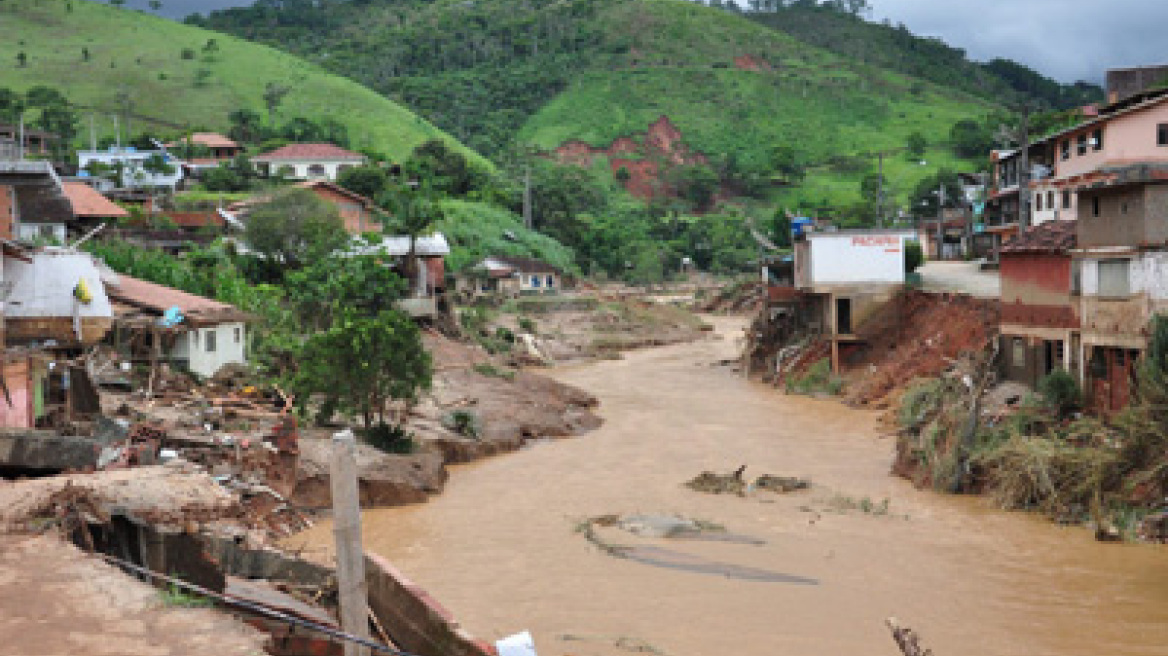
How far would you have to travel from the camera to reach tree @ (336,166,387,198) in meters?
77.1

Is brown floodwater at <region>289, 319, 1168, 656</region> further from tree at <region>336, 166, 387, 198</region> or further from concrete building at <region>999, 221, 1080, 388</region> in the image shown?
tree at <region>336, 166, 387, 198</region>

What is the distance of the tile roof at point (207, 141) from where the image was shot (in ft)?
307

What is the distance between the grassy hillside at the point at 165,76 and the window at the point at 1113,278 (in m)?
87.2

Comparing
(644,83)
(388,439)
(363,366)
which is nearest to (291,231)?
(363,366)

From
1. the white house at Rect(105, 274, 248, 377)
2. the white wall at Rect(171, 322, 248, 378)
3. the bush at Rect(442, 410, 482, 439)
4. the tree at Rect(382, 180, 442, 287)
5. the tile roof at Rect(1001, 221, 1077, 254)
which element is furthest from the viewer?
the tree at Rect(382, 180, 442, 287)

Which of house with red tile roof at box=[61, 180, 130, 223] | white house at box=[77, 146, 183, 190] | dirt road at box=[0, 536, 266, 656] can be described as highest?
white house at box=[77, 146, 183, 190]

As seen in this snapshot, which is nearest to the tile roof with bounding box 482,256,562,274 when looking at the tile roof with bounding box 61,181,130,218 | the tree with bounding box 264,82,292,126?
the tile roof with bounding box 61,181,130,218

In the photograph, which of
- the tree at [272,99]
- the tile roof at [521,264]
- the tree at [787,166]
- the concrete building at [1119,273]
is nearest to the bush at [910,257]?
the concrete building at [1119,273]

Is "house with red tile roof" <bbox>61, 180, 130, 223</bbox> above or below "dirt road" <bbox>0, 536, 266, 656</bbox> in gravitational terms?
above

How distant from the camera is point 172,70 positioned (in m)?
126

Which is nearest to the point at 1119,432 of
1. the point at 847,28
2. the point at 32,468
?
the point at 32,468

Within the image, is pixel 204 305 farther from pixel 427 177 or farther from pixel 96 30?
pixel 96 30

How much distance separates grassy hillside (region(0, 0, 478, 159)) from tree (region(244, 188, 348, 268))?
184 ft

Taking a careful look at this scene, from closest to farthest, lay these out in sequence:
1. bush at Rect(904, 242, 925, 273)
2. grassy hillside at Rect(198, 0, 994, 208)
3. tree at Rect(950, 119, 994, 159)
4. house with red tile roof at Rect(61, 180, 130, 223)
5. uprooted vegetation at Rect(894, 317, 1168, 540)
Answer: uprooted vegetation at Rect(894, 317, 1168, 540) < bush at Rect(904, 242, 925, 273) < house with red tile roof at Rect(61, 180, 130, 223) < tree at Rect(950, 119, 994, 159) < grassy hillside at Rect(198, 0, 994, 208)
